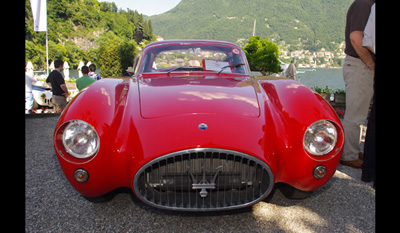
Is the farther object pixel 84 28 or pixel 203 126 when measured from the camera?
pixel 84 28

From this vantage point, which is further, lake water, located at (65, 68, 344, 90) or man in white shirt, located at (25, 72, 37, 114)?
lake water, located at (65, 68, 344, 90)

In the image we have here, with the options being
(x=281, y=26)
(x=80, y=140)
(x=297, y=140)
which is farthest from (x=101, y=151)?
(x=281, y=26)

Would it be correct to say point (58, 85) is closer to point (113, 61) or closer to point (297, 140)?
point (297, 140)

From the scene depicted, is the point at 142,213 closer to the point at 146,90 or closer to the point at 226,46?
the point at 146,90

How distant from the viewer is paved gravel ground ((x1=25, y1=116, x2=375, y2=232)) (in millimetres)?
2082

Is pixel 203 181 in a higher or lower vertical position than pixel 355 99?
lower

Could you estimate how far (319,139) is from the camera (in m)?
2.07

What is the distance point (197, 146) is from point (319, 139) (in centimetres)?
90

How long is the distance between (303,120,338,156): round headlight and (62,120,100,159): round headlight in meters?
1.45

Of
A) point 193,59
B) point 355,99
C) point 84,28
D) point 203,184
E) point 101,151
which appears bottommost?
point 203,184

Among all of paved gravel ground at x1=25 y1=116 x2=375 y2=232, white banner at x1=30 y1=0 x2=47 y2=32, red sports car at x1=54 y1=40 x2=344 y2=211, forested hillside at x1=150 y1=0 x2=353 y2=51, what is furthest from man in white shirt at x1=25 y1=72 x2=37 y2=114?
forested hillside at x1=150 y1=0 x2=353 y2=51

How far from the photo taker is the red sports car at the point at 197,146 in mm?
1892

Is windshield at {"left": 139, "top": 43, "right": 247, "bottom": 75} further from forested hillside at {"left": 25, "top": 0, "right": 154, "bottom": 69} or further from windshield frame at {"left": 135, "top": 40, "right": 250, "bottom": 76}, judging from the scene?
forested hillside at {"left": 25, "top": 0, "right": 154, "bottom": 69}

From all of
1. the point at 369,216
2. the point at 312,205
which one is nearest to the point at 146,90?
the point at 312,205
